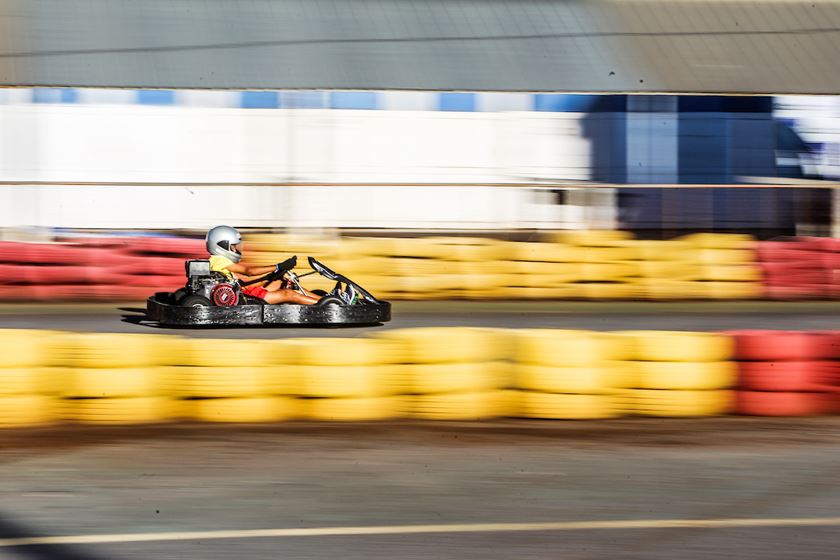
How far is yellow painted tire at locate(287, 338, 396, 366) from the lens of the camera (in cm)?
778

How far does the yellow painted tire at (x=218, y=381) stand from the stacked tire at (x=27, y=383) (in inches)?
26.9

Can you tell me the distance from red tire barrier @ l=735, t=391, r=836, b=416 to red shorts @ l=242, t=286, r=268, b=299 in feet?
19.7

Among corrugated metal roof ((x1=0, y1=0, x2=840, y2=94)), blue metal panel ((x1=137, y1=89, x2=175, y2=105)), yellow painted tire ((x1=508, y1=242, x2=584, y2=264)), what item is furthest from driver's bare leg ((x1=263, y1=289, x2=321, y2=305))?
blue metal panel ((x1=137, y1=89, x2=175, y2=105))

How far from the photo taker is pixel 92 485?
6.23m

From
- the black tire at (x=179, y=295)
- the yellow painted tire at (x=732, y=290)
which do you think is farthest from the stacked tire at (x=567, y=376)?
the yellow painted tire at (x=732, y=290)

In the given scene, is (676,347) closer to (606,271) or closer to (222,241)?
(222,241)

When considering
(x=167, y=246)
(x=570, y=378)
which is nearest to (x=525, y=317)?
(x=167, y=246)

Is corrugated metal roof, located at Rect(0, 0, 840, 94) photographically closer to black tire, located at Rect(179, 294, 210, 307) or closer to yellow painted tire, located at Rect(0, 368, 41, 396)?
black tire, located at Rect(179, 294, 210, 307)

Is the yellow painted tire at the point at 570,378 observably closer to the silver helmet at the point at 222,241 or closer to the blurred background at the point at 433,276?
the blurred background at the point at 433,276

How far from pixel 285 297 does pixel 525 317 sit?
3465 millimetres

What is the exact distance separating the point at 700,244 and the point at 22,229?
8944 millimetres

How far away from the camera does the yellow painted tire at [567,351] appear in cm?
800

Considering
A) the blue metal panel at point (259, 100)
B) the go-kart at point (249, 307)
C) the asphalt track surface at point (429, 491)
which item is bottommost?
the asphalt track surface at point (429, 491)

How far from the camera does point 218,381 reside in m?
7.75
